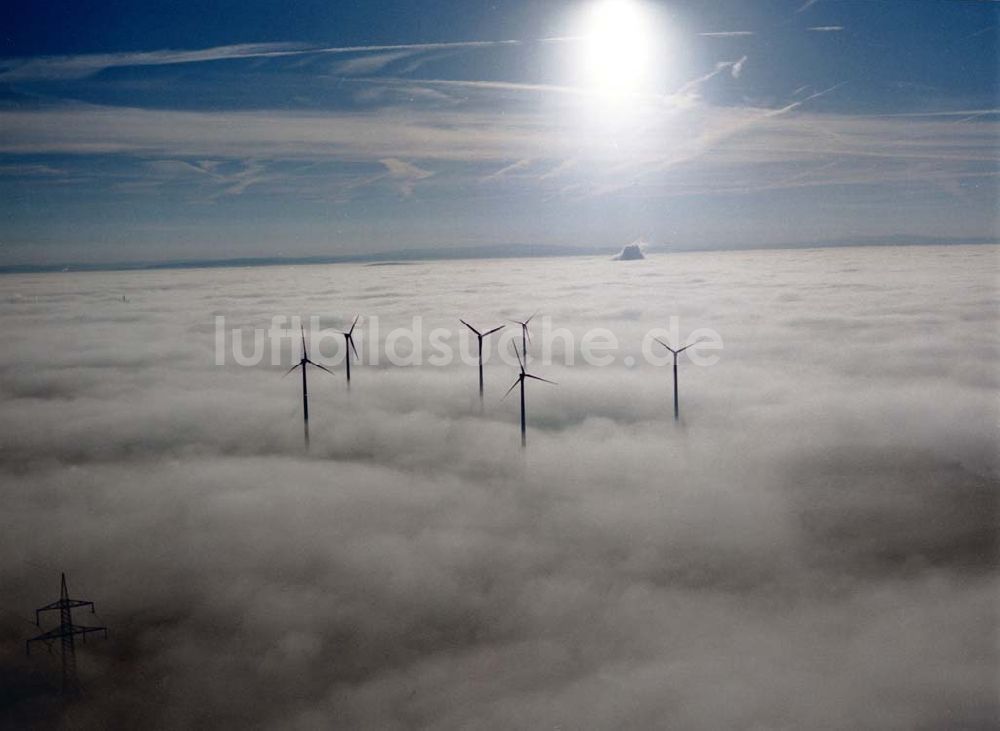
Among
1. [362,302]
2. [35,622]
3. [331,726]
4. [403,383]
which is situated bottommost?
[331,726]

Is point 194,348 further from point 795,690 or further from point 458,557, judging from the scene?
point 795,690

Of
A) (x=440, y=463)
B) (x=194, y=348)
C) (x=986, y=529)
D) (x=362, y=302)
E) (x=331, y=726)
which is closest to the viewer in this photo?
(x=331, y=726)

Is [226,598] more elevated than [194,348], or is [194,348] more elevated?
[194,348]

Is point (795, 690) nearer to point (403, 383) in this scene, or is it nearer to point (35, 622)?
point (35, 622)

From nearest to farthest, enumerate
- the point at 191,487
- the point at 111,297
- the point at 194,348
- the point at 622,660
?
the point at 622,660, the point at 191,487, the point at 194,348, the point at 111,297

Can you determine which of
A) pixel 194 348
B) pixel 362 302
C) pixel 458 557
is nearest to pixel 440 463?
pixel 458 557

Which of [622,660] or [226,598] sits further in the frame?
[226,598]

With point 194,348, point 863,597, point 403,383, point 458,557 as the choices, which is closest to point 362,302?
point 194,348
